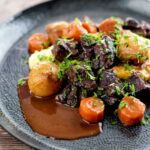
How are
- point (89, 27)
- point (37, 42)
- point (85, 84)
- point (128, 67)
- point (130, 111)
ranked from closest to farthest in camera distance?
1. point (130, 111)
2. point (85, 84)
3. point (128, 67)
4. point (89, 27)
5. point (37, 42)

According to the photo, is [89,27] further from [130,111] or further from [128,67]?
[130,111]

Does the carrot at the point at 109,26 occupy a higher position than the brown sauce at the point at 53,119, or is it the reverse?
the carrot at the point at 109,26

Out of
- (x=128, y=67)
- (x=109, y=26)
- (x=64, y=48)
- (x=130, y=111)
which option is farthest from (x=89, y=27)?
(x=130, y=111)

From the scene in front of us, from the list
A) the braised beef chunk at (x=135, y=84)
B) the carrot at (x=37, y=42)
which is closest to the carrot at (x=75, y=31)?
the carrot at (x=37, y=42)

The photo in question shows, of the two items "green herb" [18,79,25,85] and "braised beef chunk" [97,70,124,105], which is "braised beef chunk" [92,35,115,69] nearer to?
"braised beef chunk" [97,70,124,105]

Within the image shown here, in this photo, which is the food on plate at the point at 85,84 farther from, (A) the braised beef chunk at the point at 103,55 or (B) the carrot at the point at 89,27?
(B) the carrot at the point at 89,27

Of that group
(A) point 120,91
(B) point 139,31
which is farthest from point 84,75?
(B) point 139,31

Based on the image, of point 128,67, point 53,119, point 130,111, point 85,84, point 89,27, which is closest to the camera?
point 130,111

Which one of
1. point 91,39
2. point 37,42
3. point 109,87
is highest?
point 91,39
